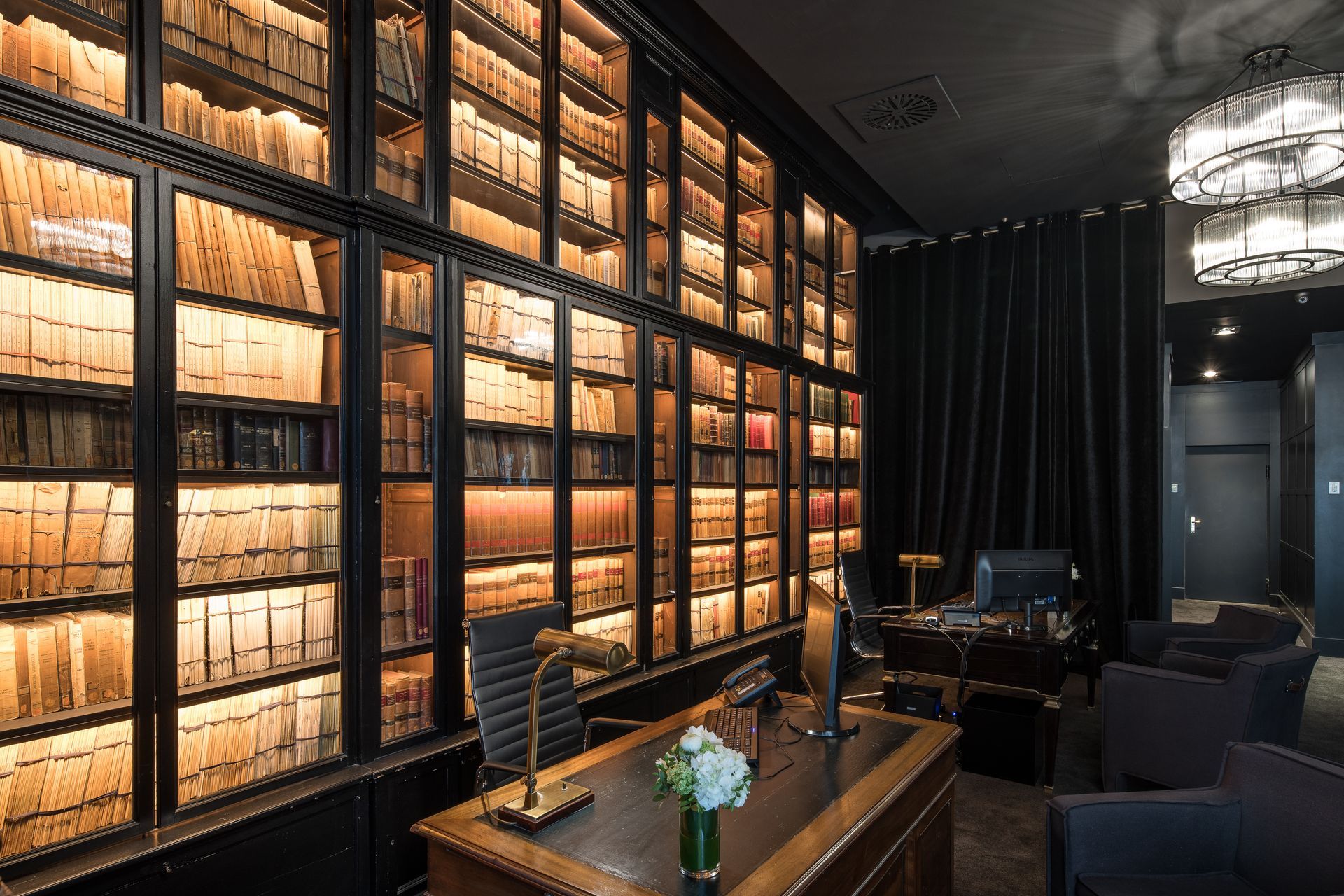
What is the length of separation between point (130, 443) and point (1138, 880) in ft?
10.5

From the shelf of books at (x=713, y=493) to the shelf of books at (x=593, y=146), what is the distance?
2.95 ft

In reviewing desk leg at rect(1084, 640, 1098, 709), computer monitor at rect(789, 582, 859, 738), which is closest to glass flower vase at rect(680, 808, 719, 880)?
computer monitor at rect(789, 582, 859, 738)

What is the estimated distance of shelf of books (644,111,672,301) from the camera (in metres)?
4.26

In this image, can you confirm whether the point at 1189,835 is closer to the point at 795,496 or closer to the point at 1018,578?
the point at 1018,578

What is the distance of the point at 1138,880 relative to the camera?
218 cm

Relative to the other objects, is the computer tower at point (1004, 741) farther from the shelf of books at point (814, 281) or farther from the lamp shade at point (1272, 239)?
the shelf of books at point (814, 281)

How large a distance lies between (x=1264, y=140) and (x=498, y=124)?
3.44 meters

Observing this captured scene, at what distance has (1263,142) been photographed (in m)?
3.40

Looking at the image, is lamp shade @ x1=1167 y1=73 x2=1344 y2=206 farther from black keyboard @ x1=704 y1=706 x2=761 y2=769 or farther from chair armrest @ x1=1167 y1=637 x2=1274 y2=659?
black keyboard @ x1=704 y1=706 x2=761 y2=769

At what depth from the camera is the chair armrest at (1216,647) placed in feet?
13.5

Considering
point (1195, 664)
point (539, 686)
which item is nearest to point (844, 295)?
point (1195, 664)

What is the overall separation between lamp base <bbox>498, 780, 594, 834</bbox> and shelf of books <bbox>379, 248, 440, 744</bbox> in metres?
1.11

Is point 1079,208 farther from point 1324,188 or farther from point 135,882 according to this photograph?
point 135,882

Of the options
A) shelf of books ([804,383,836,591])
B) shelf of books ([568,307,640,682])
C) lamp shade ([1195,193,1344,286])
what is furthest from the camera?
shelf of books ([804,383,836,591])
